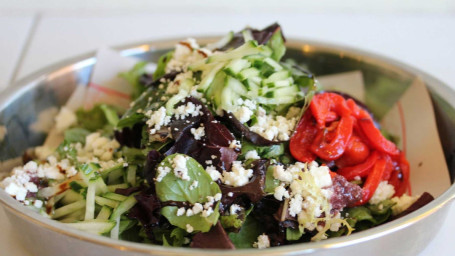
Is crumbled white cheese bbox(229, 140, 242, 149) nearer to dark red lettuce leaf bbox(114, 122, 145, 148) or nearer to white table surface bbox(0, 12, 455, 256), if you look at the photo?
dark red lettuce leaf bbox(114, 122, 145, 148)

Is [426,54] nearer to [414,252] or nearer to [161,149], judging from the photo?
[414,252]

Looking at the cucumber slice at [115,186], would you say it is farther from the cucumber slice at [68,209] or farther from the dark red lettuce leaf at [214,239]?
the dark red lettuce leaf at [214,239]

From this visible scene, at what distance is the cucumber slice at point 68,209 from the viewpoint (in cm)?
96

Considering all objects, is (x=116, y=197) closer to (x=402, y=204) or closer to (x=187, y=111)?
(x=187, y=111)

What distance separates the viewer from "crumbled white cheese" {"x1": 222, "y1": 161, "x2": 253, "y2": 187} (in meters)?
0.88

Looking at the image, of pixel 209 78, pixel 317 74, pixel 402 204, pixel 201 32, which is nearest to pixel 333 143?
pixel 402 204

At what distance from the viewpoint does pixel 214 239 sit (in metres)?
0.81

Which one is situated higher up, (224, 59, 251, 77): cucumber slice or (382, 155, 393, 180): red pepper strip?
(224, 59, 251, 77): cucumber slice

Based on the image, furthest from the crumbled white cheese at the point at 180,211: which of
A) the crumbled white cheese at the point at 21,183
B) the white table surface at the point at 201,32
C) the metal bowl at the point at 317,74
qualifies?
the white table surface at the point at 201,32

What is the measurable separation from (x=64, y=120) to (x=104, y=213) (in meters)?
0.47

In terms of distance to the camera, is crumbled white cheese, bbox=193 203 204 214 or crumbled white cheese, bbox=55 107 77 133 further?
crumbled white cheese, bbox=55 107 77 133

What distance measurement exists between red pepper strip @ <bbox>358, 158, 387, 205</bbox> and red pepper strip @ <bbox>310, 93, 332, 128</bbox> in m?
0.14

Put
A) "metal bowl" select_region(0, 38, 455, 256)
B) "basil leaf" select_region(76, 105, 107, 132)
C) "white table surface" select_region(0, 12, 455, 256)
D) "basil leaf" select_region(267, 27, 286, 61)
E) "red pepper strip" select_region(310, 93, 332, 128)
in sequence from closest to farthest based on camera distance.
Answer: "metal bowl" select_region(0, 38, 455, 256)
"red pepper strip" select_region(310, 93, 332, 128)
"basil leaf" select_region(267, 27, 286, 61)
"basil leaf" select_region(76, 105, 107, 132)
"white table surface" select_region(0, 12, 455, 256)

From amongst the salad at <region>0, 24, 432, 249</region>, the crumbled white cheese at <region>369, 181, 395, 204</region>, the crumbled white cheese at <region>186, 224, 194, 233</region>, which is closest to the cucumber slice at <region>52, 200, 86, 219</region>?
the salad at <region>0, 24, 432, 249</region>
